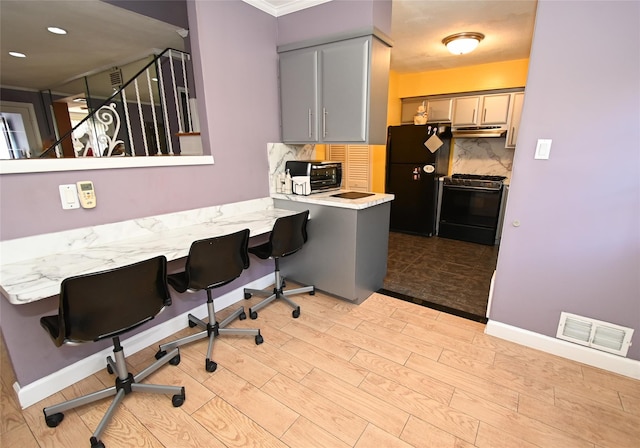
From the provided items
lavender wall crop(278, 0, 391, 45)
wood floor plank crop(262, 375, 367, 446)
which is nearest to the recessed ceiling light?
lavender wall crop(278, 0, 391, 45)

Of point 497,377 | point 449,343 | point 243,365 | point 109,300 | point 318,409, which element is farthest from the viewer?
point 449,343

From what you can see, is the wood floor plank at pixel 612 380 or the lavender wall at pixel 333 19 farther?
the lavender wall at pixel 333 19

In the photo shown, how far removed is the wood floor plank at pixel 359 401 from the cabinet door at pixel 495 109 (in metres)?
4.27

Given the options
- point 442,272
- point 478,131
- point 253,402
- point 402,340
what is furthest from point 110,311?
point 478,131

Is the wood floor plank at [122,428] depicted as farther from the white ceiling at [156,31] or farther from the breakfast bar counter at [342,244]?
the white ceiling at [156,31]

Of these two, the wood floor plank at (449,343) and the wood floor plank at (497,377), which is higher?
the wood floor plank at (449,343)

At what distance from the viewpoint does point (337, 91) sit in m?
2.57

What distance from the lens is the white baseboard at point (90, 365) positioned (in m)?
1.67

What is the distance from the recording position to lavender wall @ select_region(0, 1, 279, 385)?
162 centimetres

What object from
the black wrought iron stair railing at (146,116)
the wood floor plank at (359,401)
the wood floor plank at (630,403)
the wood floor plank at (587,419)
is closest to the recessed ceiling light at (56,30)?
the black wrought iron stair railing at (146,116)


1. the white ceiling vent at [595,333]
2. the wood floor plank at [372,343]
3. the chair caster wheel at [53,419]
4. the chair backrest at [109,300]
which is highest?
the chair backrest at [109,300]

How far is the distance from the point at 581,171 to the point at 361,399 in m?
1.89

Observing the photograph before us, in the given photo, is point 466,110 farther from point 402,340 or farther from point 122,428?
point 122,428

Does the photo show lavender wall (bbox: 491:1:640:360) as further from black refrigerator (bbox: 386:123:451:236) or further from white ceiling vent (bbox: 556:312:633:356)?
black refrigerator (bbox: 386:123:451:236)
